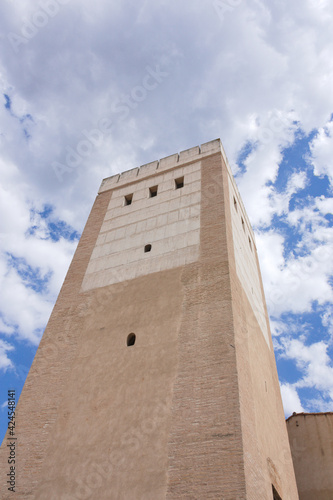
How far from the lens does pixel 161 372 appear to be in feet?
24.7

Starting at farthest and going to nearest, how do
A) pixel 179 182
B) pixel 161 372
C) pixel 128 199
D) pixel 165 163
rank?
pixel 165 163 → pixel 128 199 → pixel 179 182 → pixel 161 372

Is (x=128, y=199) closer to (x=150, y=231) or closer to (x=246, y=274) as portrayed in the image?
(x=150, y=231)

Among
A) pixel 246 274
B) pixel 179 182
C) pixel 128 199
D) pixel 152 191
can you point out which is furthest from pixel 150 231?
pixel 246 274

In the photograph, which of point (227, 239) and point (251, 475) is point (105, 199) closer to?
point (227, 239)

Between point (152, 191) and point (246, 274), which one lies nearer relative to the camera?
point (246, 274)

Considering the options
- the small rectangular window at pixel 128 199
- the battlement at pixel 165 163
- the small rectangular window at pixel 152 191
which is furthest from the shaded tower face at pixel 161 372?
the battlement at pixel 165 163

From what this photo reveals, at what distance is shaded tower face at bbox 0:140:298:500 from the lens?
6.27 metres

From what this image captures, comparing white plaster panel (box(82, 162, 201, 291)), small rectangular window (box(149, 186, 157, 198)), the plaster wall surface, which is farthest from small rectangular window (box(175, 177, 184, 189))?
the plaster wall surface

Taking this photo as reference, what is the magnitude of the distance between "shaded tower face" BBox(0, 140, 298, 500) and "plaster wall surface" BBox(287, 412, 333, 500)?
2909 mm

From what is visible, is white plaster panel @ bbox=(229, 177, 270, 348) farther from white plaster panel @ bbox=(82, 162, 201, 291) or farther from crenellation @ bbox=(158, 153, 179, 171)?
crenellation @ bbox=(158, 153, 179, 171)

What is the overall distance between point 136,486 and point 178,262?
4.83 m

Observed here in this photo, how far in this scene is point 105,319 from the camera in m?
9.30

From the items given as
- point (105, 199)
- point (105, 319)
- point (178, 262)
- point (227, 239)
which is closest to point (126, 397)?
point (105, 319)

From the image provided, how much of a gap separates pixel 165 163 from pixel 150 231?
3550 mm
